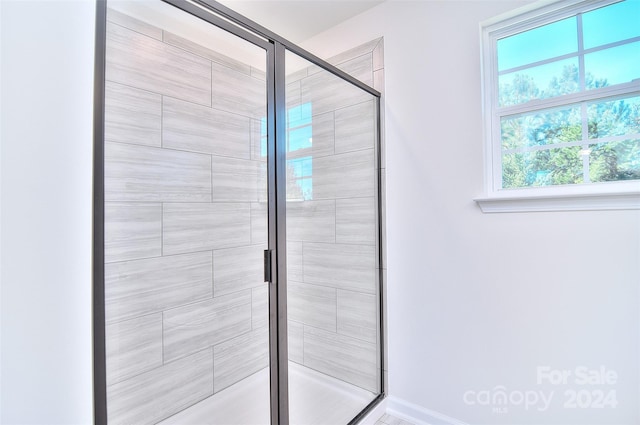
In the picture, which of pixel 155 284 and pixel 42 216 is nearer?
pixel 42 216

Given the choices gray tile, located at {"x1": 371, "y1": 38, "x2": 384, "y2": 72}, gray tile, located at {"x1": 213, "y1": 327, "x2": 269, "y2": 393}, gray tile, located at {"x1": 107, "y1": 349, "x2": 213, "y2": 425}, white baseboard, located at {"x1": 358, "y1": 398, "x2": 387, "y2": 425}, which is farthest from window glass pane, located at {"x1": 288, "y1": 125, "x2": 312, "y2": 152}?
white baseboard, located at {"x1": 358, "y1": 398, "x2": 387, "y2": 425}

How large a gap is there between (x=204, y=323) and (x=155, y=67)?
1.27 meters

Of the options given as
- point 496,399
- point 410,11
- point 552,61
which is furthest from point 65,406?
point 410,11

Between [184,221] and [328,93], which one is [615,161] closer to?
[328,93]

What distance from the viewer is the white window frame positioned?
1268 millimetres

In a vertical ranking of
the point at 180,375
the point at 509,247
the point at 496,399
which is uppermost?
the point at 509,247

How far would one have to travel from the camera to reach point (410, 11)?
1.80 m

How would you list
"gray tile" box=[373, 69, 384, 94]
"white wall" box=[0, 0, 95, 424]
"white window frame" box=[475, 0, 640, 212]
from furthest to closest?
1. "gray tile" box=[373, 69, 384, 94]
2. "white window frame" box=[475, 0, 640, 212]
3. "white wall" box=[0, 0, 95, 424]

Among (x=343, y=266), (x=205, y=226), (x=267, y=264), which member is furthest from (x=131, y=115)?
(x=343, y=266)

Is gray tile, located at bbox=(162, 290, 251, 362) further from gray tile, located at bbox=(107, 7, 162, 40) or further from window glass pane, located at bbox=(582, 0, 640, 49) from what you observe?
window glass pane, located at bbox=(582, 0, 640, 49)

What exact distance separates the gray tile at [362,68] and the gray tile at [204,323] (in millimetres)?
1521

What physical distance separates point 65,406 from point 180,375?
124 cm

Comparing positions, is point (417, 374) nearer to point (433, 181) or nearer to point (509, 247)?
point (509, 247)

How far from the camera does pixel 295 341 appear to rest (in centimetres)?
147
